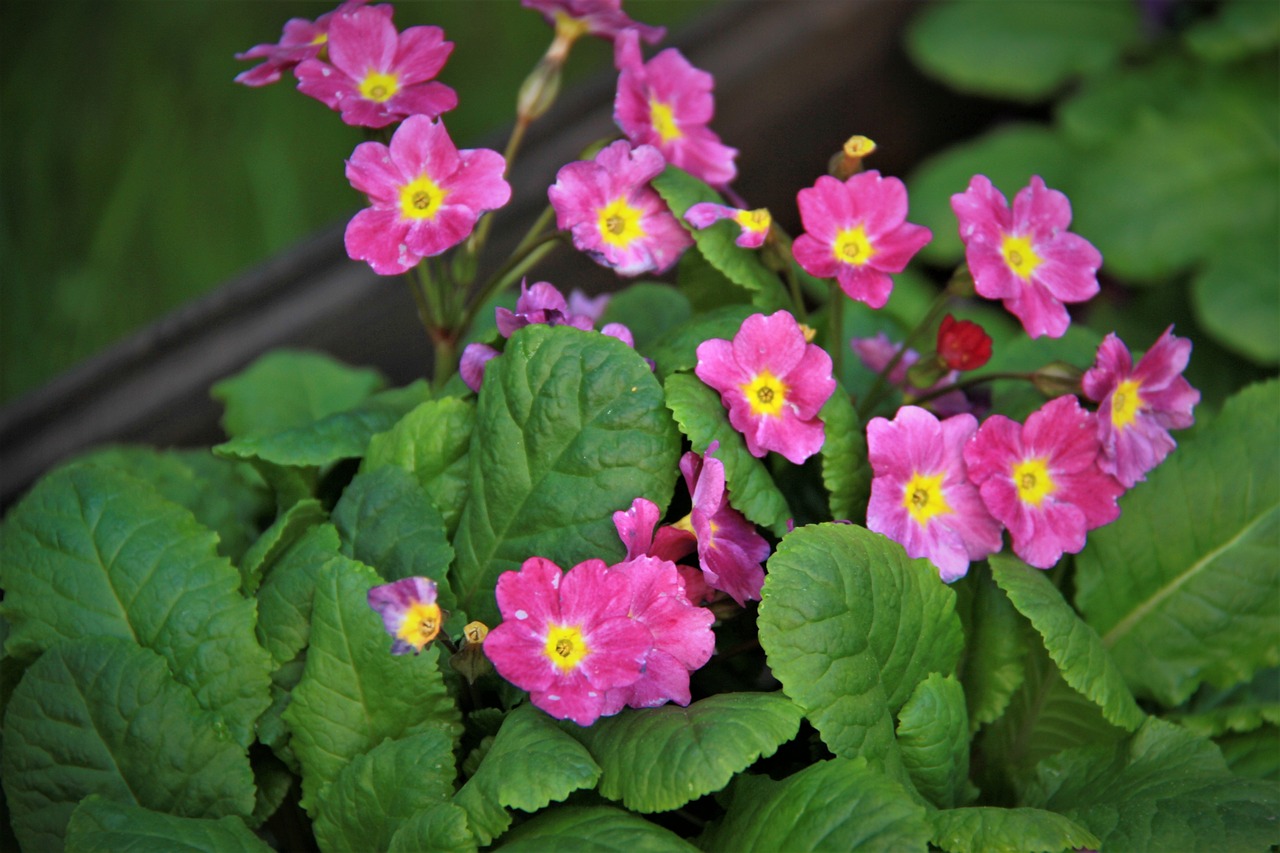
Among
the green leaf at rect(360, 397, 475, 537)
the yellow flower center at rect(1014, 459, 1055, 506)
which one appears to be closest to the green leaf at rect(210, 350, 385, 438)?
the green leaf at rect(360, 397, 475, 537)

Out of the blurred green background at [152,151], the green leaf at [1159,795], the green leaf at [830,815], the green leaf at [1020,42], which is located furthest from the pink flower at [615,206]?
the green leaf at [1020,42]

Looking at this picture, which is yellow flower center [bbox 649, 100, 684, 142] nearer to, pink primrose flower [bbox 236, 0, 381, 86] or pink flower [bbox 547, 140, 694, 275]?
pink flower [bbox 547, 140, 694, 275]

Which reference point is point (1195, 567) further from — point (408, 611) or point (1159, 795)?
point (408, 611)

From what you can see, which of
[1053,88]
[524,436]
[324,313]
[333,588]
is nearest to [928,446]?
[524,436]

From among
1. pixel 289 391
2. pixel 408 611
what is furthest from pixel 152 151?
pixel 408 611

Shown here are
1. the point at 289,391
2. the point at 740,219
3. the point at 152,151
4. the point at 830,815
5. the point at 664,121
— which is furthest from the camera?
the point at 152,151

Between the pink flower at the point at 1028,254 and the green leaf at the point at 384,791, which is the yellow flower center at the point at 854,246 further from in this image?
the green leaf at the point at 384,791

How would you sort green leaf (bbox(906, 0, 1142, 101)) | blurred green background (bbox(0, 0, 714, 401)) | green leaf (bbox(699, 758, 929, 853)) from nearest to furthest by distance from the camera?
1. green leaf (bbox(699, 758, 929, 853))
2. blurred green background (bbox(0, 0, 714, 401))
3. green leaf (bbox(906, 0, 1142, 101))

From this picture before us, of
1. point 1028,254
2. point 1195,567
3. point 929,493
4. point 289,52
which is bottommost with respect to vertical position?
point 1195,567
